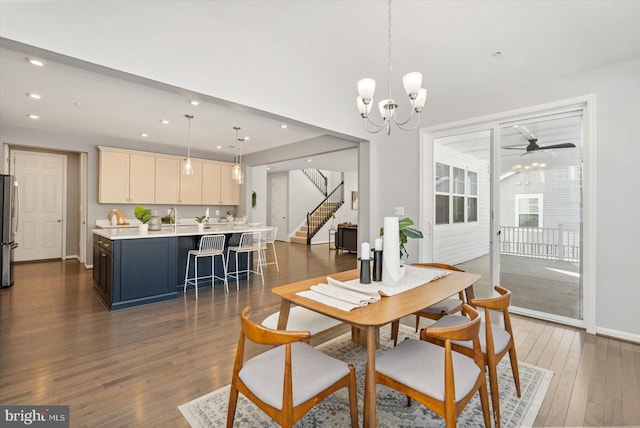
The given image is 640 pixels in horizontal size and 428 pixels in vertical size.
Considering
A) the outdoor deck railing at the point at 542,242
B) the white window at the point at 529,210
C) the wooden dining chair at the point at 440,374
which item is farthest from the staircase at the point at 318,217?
the wooden dining chair at the point at 440,374

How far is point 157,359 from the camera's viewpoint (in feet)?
8.14

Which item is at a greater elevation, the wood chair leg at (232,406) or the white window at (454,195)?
the white window at (454,195)

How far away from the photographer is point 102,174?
19.3 ft

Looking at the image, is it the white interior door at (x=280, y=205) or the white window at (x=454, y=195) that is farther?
the white interior door at (x=280, y=205)

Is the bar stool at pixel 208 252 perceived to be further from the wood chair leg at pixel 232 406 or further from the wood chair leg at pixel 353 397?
the wood chair leg at pixel 353 397

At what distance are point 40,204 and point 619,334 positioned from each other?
32.8 ft

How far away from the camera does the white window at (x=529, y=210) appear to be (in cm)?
354

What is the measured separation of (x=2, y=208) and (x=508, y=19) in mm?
6805

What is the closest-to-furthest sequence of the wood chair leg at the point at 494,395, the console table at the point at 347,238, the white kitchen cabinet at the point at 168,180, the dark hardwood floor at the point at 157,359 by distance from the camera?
the wood chair leg at the point at 494,395, the dark hardwood floor at the point at 157,359, the white kitchen cabinet at the point at 168,180, the console table at the point at 347,238

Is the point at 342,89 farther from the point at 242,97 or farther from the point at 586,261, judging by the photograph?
the point at 586,261

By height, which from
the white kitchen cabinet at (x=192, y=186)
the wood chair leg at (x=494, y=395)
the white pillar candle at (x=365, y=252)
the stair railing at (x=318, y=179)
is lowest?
the wood chair leg at (x=494, y=395)

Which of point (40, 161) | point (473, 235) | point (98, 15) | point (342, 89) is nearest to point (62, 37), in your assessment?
point (98, 15)

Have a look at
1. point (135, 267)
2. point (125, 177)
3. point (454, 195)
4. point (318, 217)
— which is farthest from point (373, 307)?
point (318, 217)

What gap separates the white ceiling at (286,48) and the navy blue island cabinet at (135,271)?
1970mm
